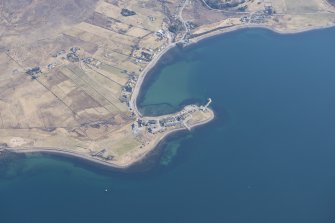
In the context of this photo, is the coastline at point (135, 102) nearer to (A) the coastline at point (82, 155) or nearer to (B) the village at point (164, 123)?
(A) the coastline at point (82, 155)

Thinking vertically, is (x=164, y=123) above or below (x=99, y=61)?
below

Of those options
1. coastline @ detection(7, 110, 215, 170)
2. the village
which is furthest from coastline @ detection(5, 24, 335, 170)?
the village

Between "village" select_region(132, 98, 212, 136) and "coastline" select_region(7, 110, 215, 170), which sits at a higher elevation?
"village" select_region(132, 98, 212, 136)

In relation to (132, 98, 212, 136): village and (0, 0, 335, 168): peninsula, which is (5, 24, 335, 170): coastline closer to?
(0, 0, 335, 168): peninsula

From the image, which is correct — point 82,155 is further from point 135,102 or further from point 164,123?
point 135,102

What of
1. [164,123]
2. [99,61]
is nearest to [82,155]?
[164,123]

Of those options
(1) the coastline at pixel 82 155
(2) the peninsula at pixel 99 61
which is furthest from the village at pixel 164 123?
(1) the coastline at pixel 82 155

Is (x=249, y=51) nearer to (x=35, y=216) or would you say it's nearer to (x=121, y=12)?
(x=121, y=12)

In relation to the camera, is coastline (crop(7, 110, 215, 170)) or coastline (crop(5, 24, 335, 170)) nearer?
coastline (crop(7, 110, 215, 170))

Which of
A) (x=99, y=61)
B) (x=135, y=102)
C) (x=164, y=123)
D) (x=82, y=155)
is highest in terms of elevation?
(x=99, y=61)
